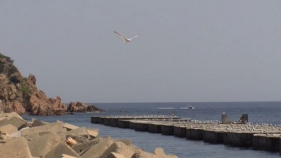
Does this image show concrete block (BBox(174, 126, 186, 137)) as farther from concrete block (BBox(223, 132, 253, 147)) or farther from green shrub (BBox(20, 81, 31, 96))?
green shrub (BBox(20, 81, 31, 96))

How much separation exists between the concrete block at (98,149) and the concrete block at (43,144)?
1.74ft

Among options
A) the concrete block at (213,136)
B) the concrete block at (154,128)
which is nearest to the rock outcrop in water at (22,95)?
the concrete block at (154,128)

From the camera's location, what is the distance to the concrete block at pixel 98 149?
35.1ft

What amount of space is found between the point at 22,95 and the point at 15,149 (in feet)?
331

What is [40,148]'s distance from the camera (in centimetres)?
1055

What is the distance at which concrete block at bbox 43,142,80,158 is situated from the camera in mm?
10164

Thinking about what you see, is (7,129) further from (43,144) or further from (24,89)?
(24,89)

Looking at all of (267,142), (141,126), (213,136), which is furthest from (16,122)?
(141,126)

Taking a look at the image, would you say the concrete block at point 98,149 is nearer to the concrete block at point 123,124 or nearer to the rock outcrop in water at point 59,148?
the rock outcrop in water at point 59,148

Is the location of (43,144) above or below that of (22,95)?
below

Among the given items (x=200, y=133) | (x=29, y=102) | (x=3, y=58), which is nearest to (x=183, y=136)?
(x=200, y=133)

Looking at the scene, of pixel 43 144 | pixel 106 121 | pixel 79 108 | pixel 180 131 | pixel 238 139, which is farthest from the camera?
pixel 79 108

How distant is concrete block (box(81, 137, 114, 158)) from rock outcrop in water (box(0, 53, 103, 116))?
8918cm

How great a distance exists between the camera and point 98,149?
35.7 ft
